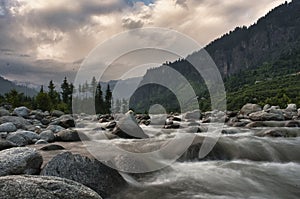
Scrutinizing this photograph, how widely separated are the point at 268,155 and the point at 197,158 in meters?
3.89

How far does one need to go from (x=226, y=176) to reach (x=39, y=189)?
7.04 metres

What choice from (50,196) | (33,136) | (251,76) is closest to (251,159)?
(50,196)

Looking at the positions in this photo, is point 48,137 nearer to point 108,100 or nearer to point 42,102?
point 42,102

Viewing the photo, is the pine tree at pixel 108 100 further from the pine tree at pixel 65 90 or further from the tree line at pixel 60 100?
the pine tree at pixel 65 90

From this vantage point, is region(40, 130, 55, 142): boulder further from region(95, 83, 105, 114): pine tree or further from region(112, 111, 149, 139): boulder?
region(95, 83, 105, 114): pine tree

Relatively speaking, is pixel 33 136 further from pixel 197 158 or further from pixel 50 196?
pixel 50 196


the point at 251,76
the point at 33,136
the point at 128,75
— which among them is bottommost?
the point at 33,136

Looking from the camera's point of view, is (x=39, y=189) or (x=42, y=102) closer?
(x=39, y=189)

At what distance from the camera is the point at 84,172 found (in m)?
7.64

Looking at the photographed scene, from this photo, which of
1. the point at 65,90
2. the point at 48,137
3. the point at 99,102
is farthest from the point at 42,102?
the point at 48,137

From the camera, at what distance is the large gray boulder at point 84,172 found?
24.4 feet

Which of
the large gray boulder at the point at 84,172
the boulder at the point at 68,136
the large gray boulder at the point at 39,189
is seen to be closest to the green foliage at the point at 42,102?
the boulder at the point at 68,136

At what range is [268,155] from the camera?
1298cm

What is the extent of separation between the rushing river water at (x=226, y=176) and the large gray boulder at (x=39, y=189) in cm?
247
